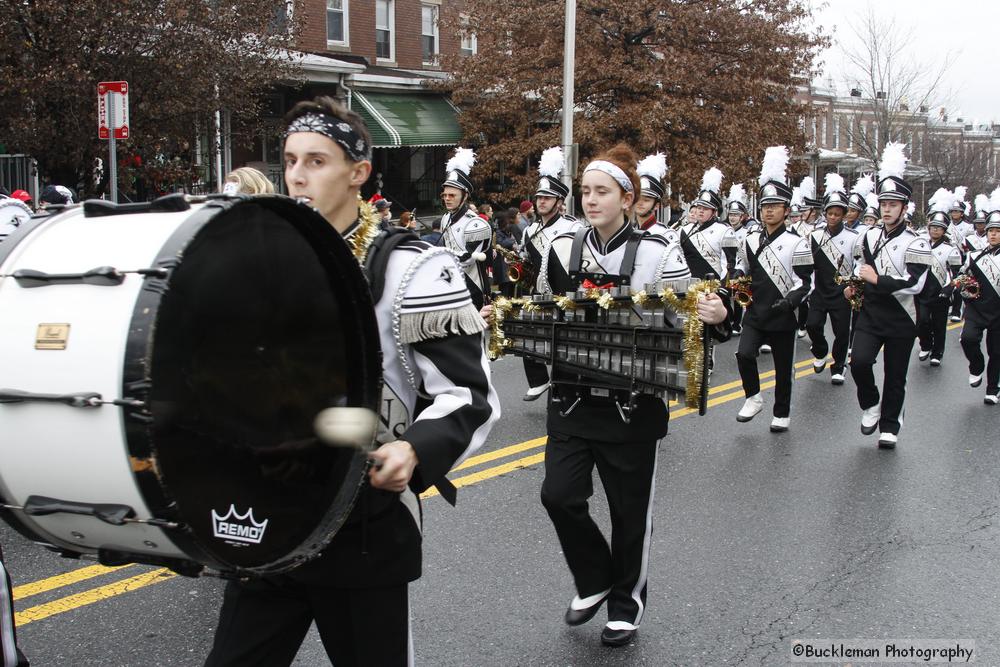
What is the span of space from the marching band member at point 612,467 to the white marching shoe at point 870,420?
4504 mm

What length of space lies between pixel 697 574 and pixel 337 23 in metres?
22.8

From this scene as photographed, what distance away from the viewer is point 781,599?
479cm

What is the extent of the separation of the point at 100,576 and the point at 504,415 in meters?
4.52

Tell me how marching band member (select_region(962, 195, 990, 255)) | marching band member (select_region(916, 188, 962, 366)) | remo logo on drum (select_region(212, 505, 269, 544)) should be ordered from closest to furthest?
1. remo logo on drum (select_region(212, 505, 269, 544))
2. marching band member (select_region(916, 188, 962, 366))
3. marching band member (select_region(962, 195, 990, 255))

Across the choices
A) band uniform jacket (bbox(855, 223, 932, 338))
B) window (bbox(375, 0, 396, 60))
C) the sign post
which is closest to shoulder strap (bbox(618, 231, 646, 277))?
band uniform jacket (bbox(855, 223, 932, 338))

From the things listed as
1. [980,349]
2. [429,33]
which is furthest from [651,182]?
[429,33]

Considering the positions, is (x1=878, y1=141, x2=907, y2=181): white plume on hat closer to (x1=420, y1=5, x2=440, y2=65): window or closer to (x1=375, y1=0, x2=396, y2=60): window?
(x1=375, y1=0, x2=396, y2=60): window

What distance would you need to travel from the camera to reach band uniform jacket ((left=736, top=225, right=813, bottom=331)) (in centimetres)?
877

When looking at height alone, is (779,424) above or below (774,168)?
below

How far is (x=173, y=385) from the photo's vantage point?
1963mm

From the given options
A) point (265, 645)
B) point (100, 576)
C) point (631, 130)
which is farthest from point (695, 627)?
point (631, 130)

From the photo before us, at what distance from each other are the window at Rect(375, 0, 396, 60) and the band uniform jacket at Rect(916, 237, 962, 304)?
1592 cm

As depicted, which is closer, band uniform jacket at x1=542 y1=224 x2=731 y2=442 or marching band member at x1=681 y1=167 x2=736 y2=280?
band uniform jacket at x1=542 y1=224 x2=731 y2=442

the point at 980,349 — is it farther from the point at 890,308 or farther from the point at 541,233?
the point at 541,233
